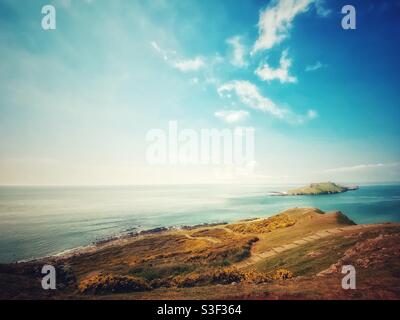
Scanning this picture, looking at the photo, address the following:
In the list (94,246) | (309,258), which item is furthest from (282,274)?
(94,246)

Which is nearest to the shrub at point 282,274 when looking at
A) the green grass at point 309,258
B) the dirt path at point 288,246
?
the green grass at point 309,258

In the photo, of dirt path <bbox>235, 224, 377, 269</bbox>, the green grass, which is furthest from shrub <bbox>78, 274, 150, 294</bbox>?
the green grass

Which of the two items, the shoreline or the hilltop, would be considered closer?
the hilltop

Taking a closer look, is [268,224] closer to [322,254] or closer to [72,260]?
[322,254]

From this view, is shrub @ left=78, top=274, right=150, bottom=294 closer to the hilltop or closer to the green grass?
the hilltop

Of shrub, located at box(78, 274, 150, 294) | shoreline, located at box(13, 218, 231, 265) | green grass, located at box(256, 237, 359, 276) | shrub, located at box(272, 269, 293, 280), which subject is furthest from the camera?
shoreline, located at box(13, 218, 231, 265)

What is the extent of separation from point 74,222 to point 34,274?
60.0 m

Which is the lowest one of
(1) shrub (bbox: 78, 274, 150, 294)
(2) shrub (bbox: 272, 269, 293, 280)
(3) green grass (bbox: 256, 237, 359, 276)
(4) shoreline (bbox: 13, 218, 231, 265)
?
(4) shoreline (bbox: 13, 218, 231, 265)

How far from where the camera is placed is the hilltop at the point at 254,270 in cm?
1952

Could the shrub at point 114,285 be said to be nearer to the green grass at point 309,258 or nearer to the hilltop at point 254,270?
the hilltop at point 254,270

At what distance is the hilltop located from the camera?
19516mm

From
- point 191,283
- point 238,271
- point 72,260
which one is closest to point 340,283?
point 238,271

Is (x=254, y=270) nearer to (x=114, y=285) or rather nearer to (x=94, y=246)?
(x=114, y=285)
